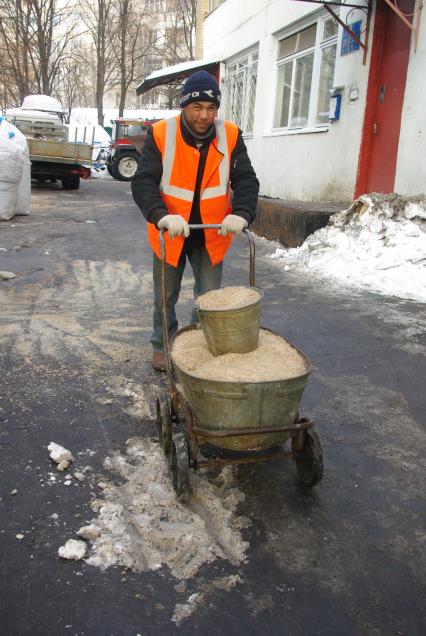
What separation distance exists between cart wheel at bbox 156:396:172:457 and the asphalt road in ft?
0.99

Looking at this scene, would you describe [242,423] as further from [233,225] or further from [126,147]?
[126,147]

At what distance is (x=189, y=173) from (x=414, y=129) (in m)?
5.46

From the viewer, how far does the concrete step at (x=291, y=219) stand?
847cm

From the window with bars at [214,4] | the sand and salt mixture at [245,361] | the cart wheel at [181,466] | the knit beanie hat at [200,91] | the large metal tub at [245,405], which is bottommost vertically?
the cart wheel at [181,466]

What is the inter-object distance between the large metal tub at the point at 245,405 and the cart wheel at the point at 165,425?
0.38m

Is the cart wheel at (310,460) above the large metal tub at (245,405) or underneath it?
underneath

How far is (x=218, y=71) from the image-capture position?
18.1m

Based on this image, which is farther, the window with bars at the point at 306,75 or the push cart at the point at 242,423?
the window with bars at the point at 306,75

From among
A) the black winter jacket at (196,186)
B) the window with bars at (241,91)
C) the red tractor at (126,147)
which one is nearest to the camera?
the black winter jacket at (196,186)

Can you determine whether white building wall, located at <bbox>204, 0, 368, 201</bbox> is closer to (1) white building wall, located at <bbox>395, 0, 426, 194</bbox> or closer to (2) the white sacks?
(1) white building wall, located at <bbox>395, 0, 426, 194</bbox>

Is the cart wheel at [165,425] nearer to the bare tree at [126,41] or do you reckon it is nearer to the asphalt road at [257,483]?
the asphalt road at [257,483]

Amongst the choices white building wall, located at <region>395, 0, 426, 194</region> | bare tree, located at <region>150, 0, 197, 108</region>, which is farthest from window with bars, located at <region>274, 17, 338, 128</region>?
bare tree, located at <region>150, 0, 197, 108</region>

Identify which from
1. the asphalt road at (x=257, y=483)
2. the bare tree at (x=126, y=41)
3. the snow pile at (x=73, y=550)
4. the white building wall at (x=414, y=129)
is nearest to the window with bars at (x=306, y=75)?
the white building wall at (x=414, y=129)

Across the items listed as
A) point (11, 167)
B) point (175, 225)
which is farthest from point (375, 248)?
point (11, 167)
